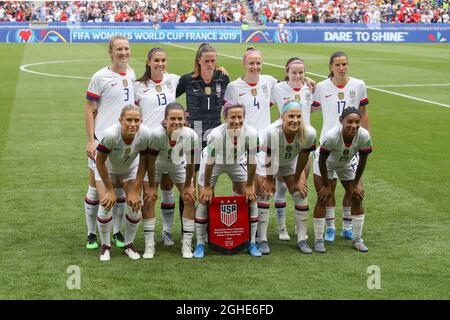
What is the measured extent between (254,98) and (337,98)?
936 mm

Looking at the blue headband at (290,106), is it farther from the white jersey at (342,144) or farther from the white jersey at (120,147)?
the white jersey at (120,147)

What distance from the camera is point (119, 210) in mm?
7965

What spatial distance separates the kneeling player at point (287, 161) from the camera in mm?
7367

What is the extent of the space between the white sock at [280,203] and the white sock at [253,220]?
1.95ft

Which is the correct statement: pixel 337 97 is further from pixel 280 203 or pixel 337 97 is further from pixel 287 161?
pixel 280 203

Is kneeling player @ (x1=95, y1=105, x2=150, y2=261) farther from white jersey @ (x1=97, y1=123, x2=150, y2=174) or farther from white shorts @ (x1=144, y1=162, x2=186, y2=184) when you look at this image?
white shorts @ (x1=144, y1=162, x2=186, y2=184)

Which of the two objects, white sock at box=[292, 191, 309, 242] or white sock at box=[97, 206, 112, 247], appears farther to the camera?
white sock at box=[292, 191, 309, 242]

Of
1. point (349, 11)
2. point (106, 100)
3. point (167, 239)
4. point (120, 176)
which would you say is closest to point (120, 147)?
point (120, 176)

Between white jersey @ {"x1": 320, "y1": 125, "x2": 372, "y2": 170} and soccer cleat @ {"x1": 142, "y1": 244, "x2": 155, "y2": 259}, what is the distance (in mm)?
2068

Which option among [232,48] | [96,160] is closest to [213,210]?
[96,160]

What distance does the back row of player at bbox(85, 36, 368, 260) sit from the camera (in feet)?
25.1

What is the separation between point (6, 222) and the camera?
8.75 metres

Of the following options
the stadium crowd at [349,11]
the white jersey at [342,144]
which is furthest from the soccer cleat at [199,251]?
the stadium crowd at [349,11]

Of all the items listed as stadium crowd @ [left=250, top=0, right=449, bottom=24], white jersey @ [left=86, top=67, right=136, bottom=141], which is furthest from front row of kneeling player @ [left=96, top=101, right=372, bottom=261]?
stadium crowd @ [left=250, top=0, right=449, bottom=24]
